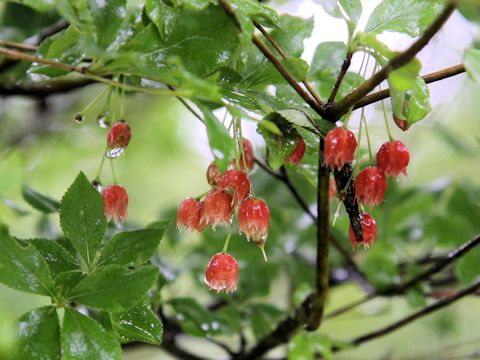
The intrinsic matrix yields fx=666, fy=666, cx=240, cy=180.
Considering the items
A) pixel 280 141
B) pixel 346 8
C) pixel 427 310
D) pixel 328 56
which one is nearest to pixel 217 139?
pixel 280 141

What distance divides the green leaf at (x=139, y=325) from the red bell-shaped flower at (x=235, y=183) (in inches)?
5.2

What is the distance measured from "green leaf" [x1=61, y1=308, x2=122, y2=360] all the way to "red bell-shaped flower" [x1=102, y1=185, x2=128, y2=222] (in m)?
0.16

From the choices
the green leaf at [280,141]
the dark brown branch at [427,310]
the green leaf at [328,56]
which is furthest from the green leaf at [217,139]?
the dark brown branch at [427,310]

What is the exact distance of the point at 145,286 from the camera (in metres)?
0.55

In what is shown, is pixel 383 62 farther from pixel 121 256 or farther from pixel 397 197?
pixel 397 197

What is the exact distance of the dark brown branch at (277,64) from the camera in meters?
0.55

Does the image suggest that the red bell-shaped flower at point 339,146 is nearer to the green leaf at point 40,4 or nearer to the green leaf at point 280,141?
the green leaf at point 280,141

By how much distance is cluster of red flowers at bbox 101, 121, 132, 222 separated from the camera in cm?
69

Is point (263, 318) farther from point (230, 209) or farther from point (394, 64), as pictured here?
point (394, 64)

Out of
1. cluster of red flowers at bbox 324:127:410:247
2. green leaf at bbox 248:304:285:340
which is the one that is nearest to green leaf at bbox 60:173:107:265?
cluster of red flowers at bbox 324:127:410:247

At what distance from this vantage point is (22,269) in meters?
0.56

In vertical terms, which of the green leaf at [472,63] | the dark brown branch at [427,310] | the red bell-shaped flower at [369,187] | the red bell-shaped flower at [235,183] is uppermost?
the green leaf at [472,63]

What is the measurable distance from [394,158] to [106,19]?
0.93 feet

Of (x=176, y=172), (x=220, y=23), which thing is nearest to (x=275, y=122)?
(x=220, y=23)
